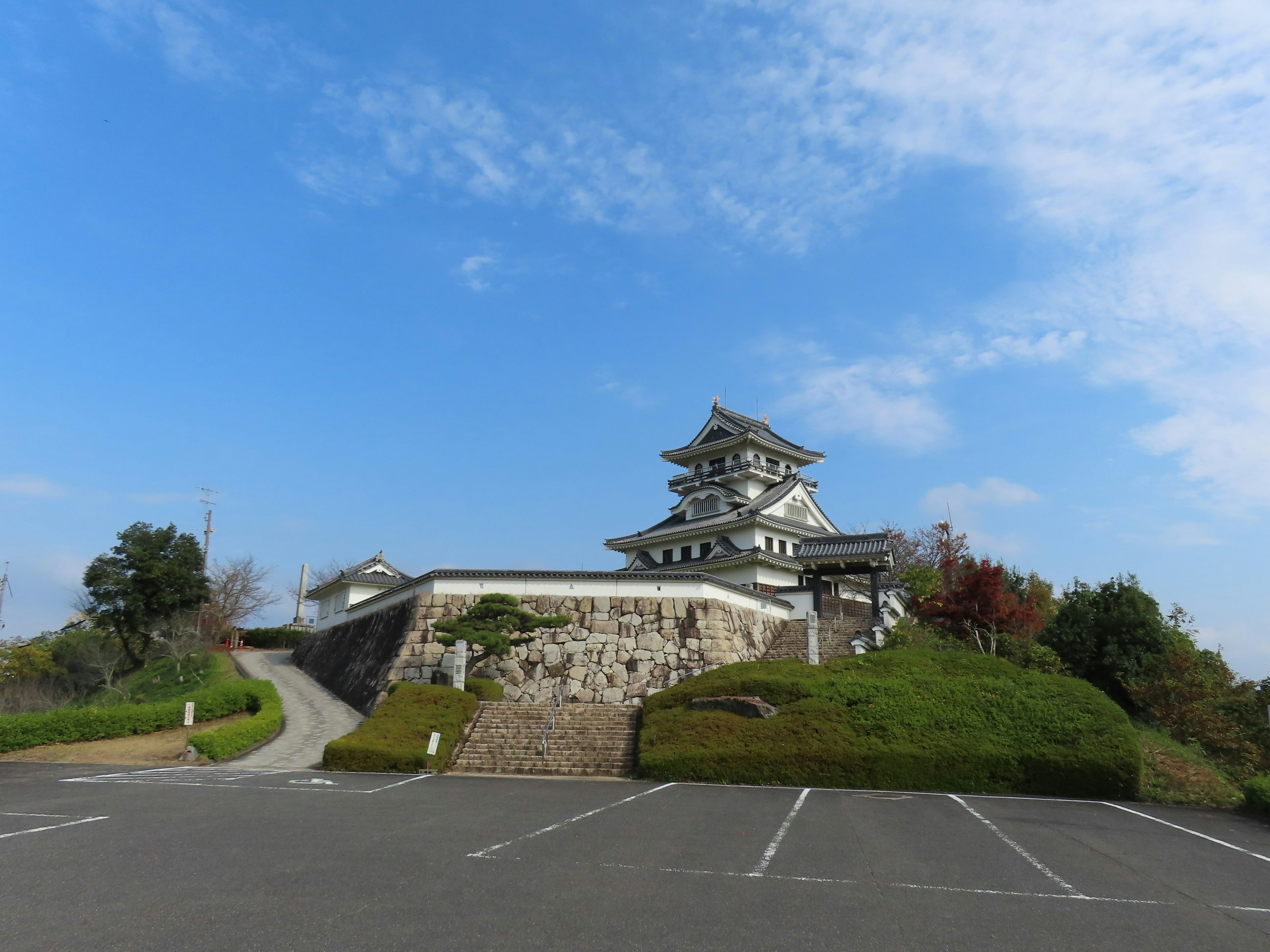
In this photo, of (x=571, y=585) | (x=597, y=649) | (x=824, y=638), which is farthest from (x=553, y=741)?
(x=824, y=638)

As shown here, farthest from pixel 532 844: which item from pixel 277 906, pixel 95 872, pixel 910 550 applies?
pixel 910 550

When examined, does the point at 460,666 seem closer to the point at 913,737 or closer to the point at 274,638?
the point at 913,737

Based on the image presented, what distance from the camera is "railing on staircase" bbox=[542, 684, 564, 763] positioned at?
1969 cm

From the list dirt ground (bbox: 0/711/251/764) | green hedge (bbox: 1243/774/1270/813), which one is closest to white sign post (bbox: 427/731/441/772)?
dirt ground (bbox: 0/711/251/764)

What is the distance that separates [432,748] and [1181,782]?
55.9ft

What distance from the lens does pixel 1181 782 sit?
55.8 feet

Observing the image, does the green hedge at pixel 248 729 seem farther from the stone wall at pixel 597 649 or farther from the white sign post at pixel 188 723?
the stone wall at pixel 597 649

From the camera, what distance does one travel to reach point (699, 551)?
43000 mm

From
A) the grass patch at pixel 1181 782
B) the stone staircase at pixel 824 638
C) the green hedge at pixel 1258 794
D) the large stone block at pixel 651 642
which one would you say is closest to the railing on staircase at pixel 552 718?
the large stone block at pixel 651 642

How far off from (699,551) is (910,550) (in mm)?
19634

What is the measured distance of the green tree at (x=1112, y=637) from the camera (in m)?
27.5

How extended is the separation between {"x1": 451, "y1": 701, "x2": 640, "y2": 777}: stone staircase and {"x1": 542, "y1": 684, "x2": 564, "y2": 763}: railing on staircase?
0.08m

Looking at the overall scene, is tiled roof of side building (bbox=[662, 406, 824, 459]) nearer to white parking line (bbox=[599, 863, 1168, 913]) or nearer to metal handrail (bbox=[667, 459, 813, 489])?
metal handrail (bbox=[667, 459, 813, 489])

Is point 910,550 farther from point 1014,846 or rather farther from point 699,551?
point 1014,846
